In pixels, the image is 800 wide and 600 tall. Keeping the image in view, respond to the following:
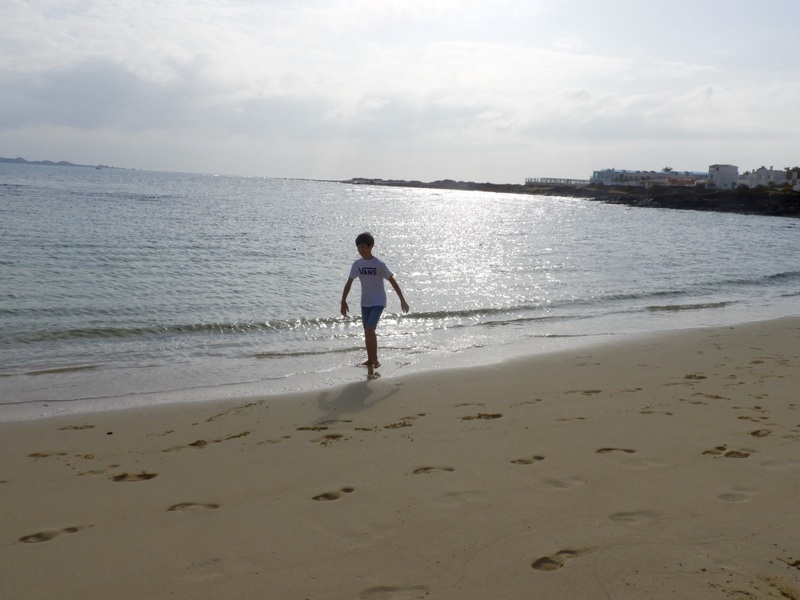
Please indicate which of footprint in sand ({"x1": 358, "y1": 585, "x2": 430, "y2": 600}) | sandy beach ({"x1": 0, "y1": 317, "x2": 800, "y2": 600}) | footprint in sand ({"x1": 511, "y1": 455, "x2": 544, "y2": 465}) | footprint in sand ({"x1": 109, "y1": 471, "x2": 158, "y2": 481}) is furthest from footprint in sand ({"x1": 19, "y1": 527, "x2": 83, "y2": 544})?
footprint in sand ({"x1": 511, "y1": 455, "x2": 544, "y2": 465})

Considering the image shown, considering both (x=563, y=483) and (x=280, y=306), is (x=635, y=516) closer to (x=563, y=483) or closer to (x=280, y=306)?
(x=563, y=483)

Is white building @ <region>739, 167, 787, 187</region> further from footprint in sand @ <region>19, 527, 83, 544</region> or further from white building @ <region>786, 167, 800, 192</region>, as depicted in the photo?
footprint in sand @ <region>19, 527, 83, 544</region>

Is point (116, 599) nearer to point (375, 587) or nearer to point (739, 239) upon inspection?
point (375, 587)

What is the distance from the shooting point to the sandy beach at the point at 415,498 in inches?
133

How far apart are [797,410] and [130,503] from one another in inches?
249

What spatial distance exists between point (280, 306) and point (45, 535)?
10.9 m

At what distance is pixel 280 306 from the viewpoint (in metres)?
14.8

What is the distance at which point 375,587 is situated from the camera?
329cm

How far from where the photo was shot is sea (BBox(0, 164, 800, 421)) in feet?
29.4

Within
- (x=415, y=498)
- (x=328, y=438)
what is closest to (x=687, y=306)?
(x=328, y=438)

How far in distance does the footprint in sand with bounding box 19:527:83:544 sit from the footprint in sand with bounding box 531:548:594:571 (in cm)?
288

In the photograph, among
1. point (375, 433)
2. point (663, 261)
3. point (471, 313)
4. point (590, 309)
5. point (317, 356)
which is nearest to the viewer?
point (375, 433)

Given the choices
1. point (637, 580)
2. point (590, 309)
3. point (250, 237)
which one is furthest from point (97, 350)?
point (250, 237)

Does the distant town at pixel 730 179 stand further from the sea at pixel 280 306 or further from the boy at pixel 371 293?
the boy at pixel 371 293
